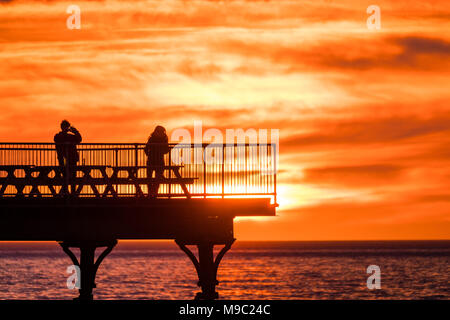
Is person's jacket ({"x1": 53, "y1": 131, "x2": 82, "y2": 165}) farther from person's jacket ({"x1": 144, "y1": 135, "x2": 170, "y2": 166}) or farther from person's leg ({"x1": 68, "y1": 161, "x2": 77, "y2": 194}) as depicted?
person's jacket ({"x1": 144, "y1": 135, "x2": 170, "y2": 166})

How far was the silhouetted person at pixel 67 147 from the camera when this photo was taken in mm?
26453

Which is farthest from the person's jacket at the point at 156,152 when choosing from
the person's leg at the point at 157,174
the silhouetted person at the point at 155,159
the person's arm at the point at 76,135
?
the person's arm at the point at 76,135

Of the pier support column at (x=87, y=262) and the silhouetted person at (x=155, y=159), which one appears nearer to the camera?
the silhouetted person at (x=155, y=159)

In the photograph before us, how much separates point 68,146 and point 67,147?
0.16 metres

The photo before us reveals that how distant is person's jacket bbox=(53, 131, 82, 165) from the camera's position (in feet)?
87.9

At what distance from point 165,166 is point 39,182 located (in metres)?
3.82

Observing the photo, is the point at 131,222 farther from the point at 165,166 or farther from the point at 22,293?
the point at 22,293

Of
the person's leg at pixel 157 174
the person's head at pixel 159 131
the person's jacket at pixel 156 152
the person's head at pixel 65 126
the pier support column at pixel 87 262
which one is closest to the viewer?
the person's leg at pixel 157 174

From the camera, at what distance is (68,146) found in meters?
26.8

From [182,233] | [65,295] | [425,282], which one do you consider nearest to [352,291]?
[425,282]

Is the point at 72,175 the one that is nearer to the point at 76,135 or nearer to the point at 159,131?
the point at 76,135

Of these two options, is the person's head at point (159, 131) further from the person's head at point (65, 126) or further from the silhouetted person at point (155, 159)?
the person's head at point (65, 126)
